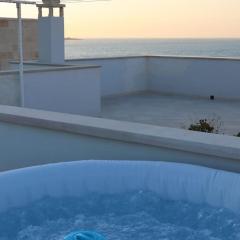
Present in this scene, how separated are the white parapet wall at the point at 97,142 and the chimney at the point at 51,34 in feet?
16.9

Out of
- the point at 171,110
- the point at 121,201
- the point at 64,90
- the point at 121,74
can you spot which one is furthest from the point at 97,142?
the point at 121,74

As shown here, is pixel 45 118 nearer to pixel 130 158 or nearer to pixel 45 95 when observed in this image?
pixel 130 158

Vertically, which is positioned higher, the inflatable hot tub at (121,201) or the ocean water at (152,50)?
the inflatable hot tub at (121,201)

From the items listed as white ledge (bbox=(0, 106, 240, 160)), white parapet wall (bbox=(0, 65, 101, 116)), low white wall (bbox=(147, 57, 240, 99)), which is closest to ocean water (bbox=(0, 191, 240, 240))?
white ledge (bbox=(0, 106, 240, 160))

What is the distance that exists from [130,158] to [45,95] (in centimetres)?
425

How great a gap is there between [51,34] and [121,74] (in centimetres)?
247

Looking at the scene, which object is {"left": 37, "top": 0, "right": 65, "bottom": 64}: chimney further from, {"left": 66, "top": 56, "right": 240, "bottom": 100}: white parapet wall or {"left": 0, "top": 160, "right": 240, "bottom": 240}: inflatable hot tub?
{"left": 0, "top": 160, "right": 240, "bottom": 240}: inflatable hot tub

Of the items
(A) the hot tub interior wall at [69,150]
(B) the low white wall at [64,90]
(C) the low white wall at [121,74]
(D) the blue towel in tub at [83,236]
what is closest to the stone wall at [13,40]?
(C) the low white wall at [121,74]

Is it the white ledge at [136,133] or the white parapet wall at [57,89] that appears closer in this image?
the white ledge at [136,133]

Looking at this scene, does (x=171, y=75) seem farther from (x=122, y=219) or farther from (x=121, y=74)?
(x=122, y=219)

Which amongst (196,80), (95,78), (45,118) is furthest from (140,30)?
(45,118)

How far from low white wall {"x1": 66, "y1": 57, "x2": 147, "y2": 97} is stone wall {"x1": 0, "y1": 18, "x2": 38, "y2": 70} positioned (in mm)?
2145

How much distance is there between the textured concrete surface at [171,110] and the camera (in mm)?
8305

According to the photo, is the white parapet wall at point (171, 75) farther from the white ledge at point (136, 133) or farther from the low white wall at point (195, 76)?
the white ledge at point (136, 133)
